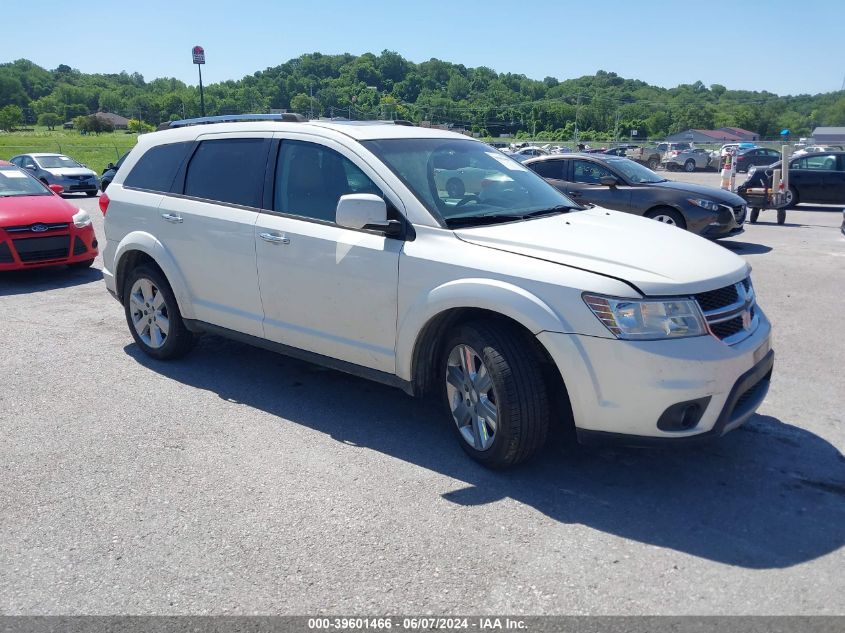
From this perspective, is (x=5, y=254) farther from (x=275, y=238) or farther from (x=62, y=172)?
(x=62, y=172)

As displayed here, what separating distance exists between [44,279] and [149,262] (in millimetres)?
4738

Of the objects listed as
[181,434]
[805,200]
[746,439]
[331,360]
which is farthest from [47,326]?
[805,200]

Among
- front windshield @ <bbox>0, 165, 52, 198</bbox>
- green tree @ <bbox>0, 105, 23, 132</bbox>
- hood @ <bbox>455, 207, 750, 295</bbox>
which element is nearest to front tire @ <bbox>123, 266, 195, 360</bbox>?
hood @ <bbox>455, 207, 750, 295</bbox>

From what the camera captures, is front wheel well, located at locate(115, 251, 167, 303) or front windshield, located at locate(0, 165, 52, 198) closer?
front wheel well, located at locate(115, 251, 167, 303)

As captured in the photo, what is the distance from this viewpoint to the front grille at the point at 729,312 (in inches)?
144

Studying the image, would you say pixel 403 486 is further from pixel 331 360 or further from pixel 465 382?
pixel 331 360

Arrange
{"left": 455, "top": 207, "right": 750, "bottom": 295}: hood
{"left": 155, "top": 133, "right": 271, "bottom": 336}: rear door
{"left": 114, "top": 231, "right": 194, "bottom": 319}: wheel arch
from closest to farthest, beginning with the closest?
{"left": 455, "top": 207, "right": 750, "bottom": 295}: hood, {"left": 155, "top": 133, "right": 271, "bottom": 336}: rear door, {"left": 114, "top": 231, "right": 194, "bottom": 319}: wheel arch

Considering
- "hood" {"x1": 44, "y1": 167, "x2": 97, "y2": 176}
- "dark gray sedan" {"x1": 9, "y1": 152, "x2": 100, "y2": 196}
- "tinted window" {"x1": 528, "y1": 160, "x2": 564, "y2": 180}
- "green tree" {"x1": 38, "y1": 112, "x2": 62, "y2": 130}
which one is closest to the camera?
"tinted window" {"x1": 528, "y1": 160, "x2": 564, "y2": 180}

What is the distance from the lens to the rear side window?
5.77 m

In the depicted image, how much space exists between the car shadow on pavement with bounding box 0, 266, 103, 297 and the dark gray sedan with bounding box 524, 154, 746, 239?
23.3 ft

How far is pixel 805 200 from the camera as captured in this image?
18469 millimetres

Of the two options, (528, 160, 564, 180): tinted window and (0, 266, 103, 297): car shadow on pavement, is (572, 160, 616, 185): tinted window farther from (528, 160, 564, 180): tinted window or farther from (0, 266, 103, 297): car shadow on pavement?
(0, 266, 103, 297): car shadow on pavement

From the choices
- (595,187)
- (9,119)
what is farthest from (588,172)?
(9,119)

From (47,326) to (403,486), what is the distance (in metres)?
4.96
